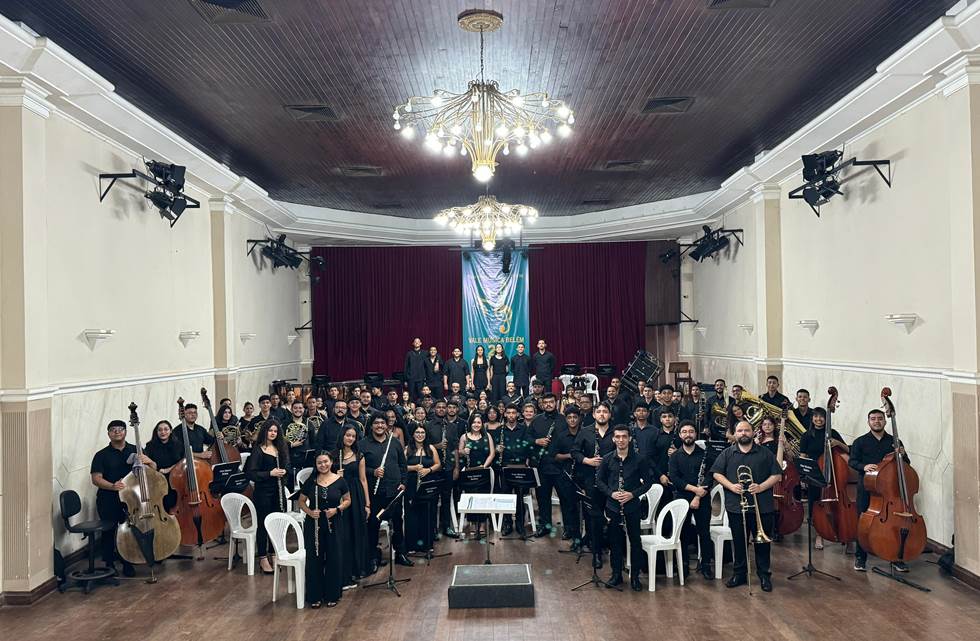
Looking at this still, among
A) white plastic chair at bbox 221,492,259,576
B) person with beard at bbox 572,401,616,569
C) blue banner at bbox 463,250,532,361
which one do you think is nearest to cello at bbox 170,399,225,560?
white plastic chair at bbox 221,492,259,576

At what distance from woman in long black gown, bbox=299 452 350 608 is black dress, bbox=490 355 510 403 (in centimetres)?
857

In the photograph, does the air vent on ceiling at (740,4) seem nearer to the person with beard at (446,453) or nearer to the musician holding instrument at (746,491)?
the musician holding instrument at (746,491)

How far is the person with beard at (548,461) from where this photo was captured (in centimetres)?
911

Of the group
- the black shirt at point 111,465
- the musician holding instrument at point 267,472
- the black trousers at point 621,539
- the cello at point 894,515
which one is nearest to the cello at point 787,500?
the cello at point 894,515

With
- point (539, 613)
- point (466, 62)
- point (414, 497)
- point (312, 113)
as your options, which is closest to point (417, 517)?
point (414, 497)

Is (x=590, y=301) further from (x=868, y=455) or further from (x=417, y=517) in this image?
(x=868, y=455)

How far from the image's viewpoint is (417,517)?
8.62m

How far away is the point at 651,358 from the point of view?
54.9 feet

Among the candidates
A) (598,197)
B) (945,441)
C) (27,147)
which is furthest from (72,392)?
(598,197)

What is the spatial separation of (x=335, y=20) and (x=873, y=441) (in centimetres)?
657

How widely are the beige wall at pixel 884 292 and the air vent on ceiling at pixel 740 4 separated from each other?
2.17 m

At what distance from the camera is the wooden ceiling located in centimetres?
684

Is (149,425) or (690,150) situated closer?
(149,425)

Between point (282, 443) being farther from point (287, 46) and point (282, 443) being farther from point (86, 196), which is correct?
point (287, 46)
